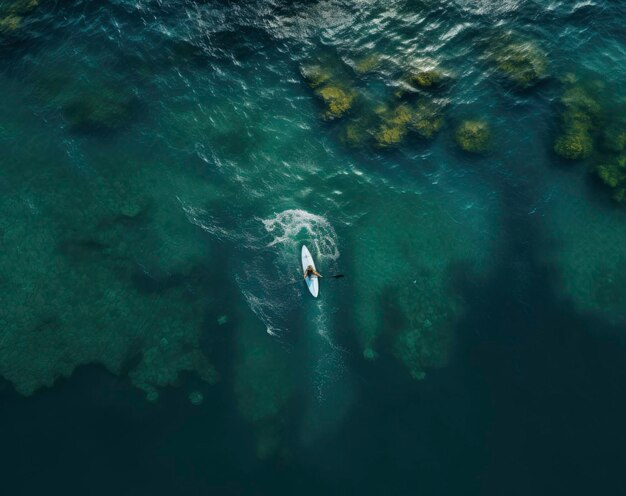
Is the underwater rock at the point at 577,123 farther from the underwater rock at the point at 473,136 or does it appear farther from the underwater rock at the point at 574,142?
the underwater rock at the point at 473,136

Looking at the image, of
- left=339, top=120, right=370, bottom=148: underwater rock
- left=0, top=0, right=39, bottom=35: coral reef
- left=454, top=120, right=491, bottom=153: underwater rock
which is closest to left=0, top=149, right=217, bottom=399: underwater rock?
left=339, top=120, right=370, bottom=148: underwater rock

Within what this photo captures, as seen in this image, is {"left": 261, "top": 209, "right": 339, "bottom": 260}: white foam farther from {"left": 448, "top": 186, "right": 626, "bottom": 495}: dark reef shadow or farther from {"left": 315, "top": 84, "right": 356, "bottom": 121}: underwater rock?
{"left": 448, "top": 186, "right": 626, "bottom": 495}: dark reef shadow

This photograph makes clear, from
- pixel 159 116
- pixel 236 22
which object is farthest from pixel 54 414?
pixel 236 22

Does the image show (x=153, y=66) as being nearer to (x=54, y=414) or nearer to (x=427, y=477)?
(x=54, y=414)

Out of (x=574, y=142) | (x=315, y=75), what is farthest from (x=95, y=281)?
(x=574, y=142)

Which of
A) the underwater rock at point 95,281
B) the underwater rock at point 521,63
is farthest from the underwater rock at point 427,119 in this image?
the underwater rock at point 95,281

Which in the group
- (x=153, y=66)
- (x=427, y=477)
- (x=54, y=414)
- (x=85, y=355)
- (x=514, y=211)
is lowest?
(x=427, y=477)
